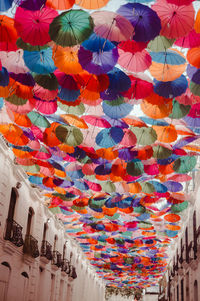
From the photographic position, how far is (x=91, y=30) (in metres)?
4.67

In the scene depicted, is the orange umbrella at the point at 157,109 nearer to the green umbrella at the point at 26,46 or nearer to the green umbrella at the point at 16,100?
the green umbrella at the point at 26,46

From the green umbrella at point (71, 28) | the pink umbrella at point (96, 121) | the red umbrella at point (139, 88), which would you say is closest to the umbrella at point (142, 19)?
the green umbrella at point (71, 28)

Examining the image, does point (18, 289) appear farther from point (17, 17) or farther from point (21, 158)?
point (17, 17)

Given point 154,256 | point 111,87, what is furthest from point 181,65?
point 154,256

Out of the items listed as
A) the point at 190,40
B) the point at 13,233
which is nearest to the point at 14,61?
the point at 190,40

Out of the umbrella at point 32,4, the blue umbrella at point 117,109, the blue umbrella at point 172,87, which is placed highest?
the umbrella at point 32,4

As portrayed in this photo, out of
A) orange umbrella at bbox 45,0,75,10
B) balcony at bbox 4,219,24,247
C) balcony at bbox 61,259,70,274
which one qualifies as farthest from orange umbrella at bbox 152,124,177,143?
balcony at bbox 61,259,70,274

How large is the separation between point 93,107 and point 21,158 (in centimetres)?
363

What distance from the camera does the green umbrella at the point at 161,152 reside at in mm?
7887

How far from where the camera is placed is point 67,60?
17.4 feet

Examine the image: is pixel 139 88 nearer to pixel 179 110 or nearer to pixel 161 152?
pixel 179 110

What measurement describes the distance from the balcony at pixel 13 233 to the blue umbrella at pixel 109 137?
5.45m

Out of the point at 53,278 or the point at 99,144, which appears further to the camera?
the point at 53,278

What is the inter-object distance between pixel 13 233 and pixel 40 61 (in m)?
7.64
